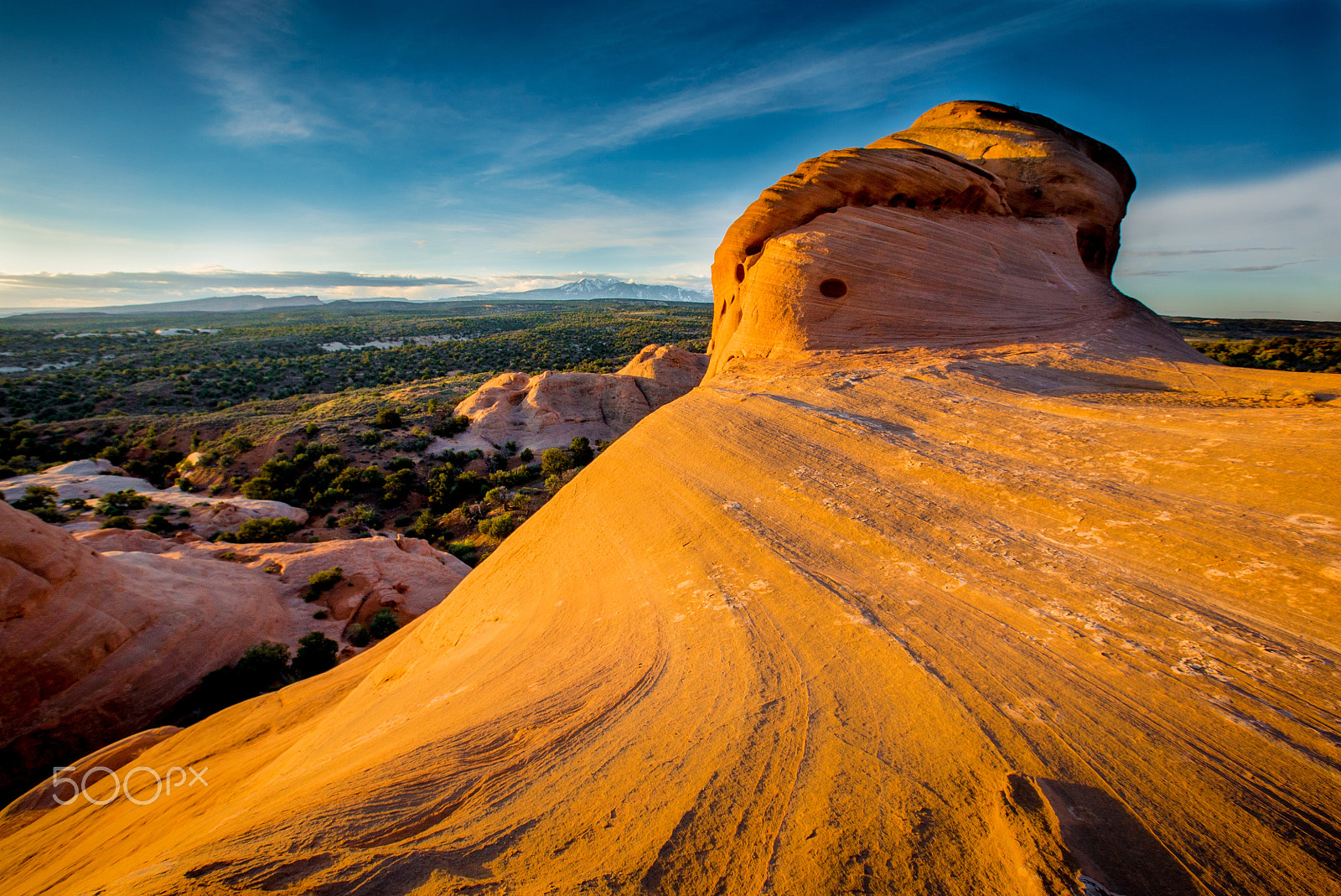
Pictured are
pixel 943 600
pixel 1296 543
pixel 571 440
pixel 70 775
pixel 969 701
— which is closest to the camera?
pixel 969 701

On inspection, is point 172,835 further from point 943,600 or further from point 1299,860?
point 1299,860

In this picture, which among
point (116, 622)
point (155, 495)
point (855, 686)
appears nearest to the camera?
point (855, 686)

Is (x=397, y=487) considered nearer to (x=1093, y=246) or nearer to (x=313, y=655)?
(x=313, y=655)

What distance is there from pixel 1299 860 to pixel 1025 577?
2.31 meters

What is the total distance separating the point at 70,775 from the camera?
8.31 meters

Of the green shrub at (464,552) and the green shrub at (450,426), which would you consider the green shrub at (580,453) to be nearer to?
the green shrub at (450,426)

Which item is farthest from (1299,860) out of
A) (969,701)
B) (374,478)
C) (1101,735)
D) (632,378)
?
(632,378)

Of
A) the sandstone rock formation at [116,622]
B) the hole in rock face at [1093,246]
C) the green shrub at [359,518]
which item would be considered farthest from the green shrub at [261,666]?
the hole in rock face at [1093,246]

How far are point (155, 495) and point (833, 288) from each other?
31.3 metres

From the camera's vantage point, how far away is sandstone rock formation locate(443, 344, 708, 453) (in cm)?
3175

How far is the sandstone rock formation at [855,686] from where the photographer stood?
8.54 feet

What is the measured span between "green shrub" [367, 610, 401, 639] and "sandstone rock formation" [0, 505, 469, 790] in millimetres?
431

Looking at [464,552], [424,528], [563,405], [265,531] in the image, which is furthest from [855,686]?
[563,405]

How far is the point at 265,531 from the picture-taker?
20234 mm
